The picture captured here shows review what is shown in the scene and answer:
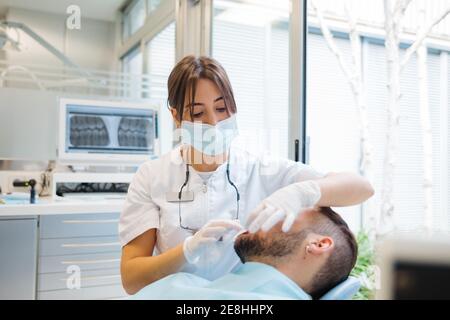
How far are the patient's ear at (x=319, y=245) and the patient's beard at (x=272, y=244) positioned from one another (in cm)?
2

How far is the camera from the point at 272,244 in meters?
0.91

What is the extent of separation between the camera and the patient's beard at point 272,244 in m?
0.91

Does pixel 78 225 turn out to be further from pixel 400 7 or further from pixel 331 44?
pixel 400 7

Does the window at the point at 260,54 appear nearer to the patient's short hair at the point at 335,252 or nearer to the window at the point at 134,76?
the patient's short hair at the point at 335,252

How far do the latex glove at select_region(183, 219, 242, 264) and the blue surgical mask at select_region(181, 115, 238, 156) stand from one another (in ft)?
0.71

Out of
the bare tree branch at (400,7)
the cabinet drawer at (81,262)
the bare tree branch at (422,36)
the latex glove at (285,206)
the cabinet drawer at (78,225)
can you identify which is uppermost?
the bare tree branch at (400,7)

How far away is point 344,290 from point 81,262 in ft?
4.75

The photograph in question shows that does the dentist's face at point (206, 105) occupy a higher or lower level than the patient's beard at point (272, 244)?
higher

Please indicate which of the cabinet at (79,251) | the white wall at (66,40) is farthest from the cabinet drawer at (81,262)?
the white wall at (66,40)

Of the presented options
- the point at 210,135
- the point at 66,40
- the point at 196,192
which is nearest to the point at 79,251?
the point at 196,192

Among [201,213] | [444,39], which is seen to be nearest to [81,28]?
[201,213]

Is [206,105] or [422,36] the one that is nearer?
[206,105]

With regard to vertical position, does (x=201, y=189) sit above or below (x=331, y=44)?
below
